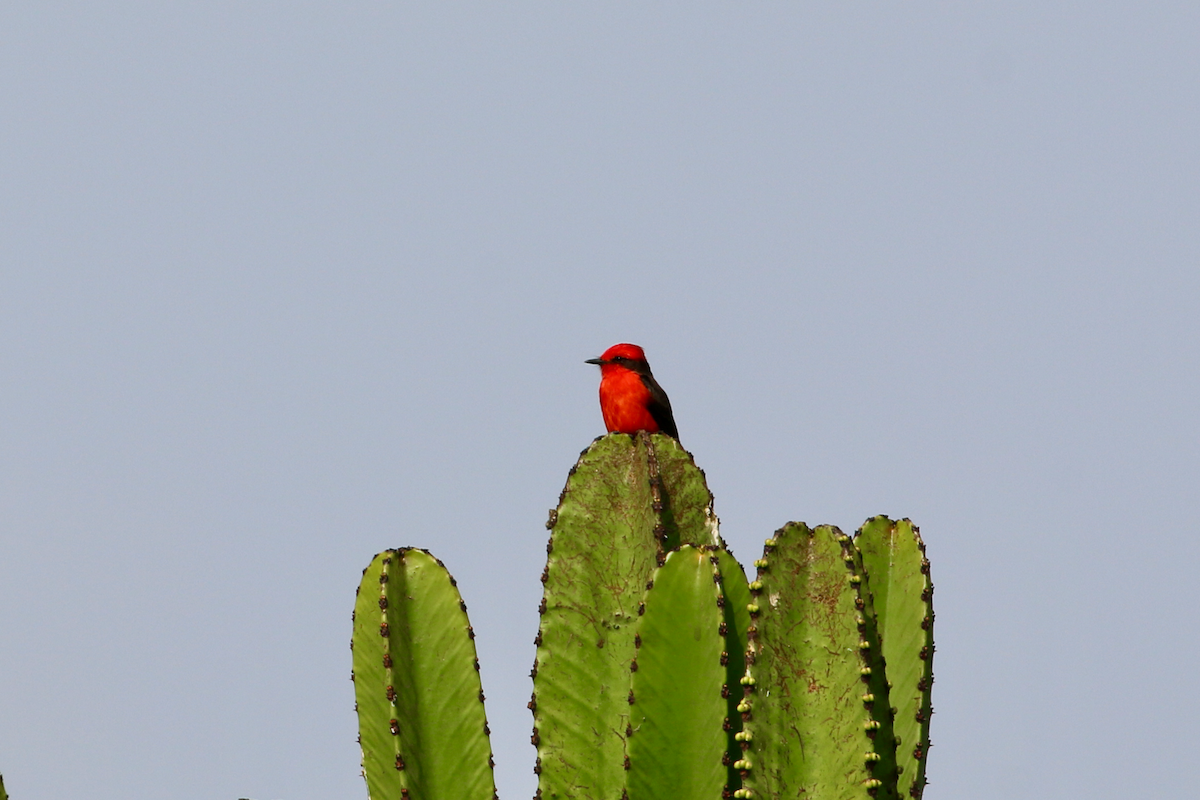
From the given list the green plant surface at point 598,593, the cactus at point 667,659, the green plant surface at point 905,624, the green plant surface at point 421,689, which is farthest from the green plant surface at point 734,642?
the green plant surface at point 421,689

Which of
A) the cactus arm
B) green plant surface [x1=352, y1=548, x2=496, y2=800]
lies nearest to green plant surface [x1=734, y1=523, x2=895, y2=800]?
the cactus arm

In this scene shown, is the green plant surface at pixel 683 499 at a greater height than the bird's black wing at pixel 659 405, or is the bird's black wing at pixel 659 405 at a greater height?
the bird's black wing at pixel 659 405

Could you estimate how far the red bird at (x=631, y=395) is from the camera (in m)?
7.75

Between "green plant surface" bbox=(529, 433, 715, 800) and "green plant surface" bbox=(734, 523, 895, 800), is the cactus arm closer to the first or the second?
"green plant surface" bbox=(529, 433, 715, 800)

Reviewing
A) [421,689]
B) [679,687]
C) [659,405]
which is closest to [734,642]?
[679,687]

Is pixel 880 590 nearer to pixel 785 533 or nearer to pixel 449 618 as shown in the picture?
pixel 785 533

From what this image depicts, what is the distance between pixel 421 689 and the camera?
201 inches

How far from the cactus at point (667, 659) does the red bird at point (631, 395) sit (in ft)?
8.48

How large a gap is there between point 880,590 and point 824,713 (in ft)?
2.83

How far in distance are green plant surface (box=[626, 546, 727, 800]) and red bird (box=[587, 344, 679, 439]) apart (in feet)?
10.5

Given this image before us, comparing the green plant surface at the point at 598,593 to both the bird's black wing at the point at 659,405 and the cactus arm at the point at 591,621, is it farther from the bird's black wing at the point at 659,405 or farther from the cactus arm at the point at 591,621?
the bird's black wing at the point at 659,405

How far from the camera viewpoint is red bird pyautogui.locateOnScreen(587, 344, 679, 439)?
25.4ft

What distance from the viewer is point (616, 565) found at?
4.99 metres

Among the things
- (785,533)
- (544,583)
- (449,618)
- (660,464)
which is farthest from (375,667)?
(785,533)
